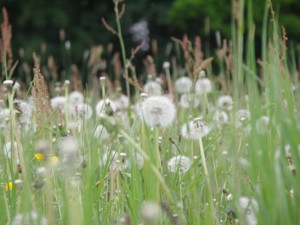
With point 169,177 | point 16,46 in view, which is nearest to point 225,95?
point 169,177

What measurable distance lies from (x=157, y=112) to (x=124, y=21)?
573 inches

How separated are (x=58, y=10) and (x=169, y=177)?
13.6 metres

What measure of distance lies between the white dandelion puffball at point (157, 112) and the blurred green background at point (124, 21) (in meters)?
12.1

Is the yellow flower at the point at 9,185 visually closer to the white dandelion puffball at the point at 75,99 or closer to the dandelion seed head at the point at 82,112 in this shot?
the dandelion seed head at the point at 82,112

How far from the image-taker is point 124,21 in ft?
52.9

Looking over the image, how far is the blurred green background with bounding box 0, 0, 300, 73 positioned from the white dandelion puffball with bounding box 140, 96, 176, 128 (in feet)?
39.8

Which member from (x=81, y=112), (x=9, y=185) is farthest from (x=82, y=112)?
(x=9, y=185)

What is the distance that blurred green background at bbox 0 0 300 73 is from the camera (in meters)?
14.6

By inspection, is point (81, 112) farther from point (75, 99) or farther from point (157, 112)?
point (75, 99)

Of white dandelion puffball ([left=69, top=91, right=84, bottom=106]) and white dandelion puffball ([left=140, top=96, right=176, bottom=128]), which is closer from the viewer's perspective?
white dandelion puffball ([left=140, top=96, right=176, bottom=128])

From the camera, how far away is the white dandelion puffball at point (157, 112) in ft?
5.57

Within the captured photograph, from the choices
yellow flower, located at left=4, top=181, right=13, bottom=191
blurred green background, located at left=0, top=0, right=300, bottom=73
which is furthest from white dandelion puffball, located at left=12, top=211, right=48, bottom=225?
blurred green background, located at left=0, top=0, right=300, bottom=73

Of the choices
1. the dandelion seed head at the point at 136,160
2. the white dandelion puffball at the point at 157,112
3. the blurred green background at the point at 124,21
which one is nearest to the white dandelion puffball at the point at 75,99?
the dandelion seed head at the point at 136,160

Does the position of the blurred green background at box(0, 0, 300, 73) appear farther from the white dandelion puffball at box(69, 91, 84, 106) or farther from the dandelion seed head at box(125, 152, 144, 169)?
the dandelion seed head at box(125, 152, 144, 169)
